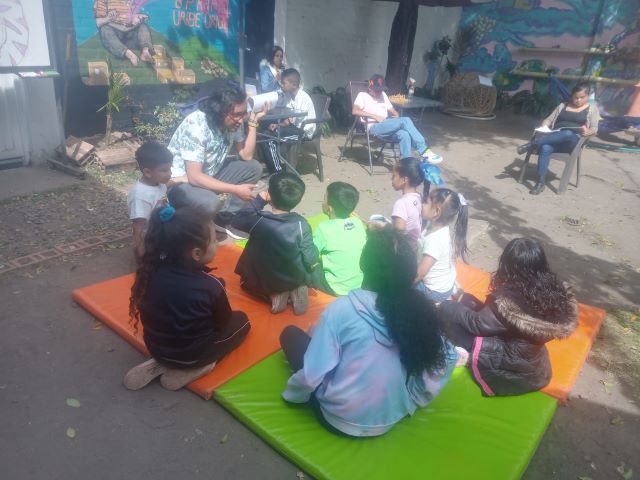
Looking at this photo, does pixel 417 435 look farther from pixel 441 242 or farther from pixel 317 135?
pixel 317 135

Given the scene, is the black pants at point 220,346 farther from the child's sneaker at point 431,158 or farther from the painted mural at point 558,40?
the painted mural at point 558,40

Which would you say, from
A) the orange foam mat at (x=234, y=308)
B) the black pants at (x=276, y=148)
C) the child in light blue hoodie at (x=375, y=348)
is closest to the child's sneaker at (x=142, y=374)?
the orange foam mat at (x=234, y=308)

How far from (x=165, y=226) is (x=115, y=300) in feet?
4.16

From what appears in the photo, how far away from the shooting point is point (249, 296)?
3369mm

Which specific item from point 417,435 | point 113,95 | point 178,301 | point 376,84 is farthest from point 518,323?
point 113,95

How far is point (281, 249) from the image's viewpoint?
3090mm

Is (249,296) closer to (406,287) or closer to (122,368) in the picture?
(122,368)

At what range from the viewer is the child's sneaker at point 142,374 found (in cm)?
251

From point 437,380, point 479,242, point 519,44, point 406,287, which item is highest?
point 519,44

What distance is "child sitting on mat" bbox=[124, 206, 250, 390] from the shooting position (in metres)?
2.23

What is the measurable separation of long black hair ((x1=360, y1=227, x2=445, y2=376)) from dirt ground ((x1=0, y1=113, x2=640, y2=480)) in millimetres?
852

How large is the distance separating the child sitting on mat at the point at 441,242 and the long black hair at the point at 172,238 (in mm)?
1457

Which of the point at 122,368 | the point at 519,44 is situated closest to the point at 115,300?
the point at 122,368

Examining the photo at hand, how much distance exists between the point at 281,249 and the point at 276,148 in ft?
9.36
